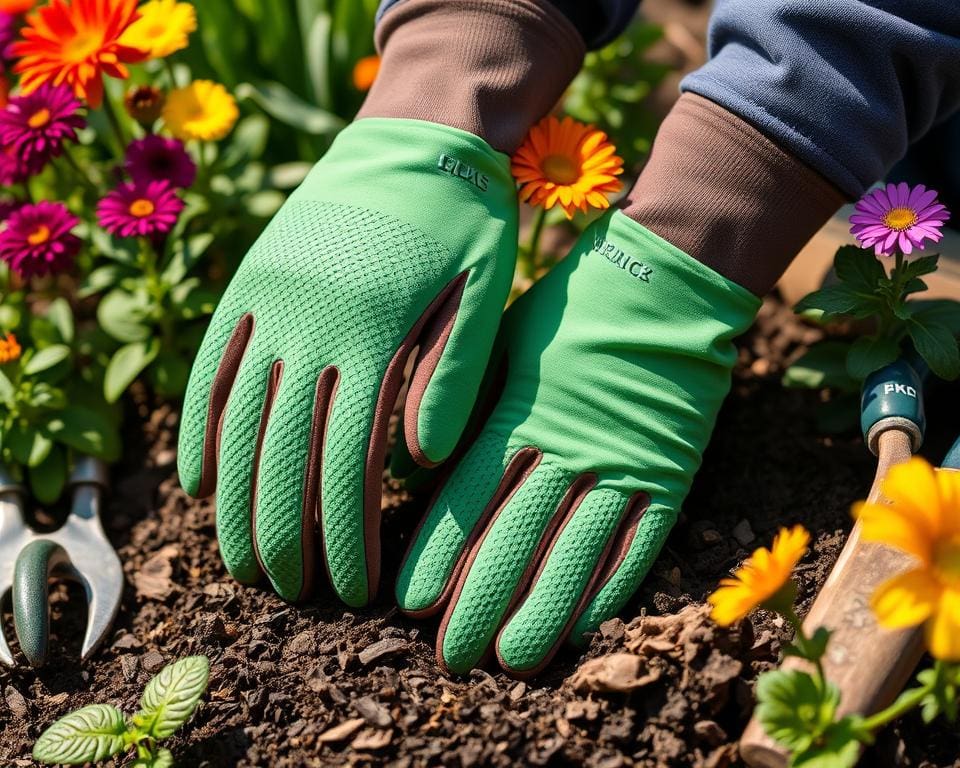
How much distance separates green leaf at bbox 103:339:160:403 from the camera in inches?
70.6

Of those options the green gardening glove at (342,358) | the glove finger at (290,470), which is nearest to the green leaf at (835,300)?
the green gardening glove at (342,358)

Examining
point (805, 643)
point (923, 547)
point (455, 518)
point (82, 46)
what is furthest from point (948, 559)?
point (82, 46)

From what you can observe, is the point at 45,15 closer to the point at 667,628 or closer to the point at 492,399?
the point at 492,399

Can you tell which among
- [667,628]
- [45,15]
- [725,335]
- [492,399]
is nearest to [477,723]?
[667,628]

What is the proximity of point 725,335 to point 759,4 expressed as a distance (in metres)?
0.52

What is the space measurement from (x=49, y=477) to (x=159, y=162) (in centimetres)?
61

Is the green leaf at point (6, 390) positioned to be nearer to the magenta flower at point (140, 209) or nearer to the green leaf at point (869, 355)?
the magenta flower at point (140, 209)

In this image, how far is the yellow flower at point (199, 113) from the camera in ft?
5.79

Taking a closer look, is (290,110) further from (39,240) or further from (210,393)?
(210,393)

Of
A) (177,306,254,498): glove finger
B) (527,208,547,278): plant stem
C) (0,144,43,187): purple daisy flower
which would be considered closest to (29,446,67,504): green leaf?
(177,306,254,498): glove finger

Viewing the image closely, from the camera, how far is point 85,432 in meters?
1.74

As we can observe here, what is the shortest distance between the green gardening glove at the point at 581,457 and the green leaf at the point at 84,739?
16.9 inches

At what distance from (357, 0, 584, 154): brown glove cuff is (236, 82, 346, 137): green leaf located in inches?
16.3

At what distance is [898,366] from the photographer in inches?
59.4
